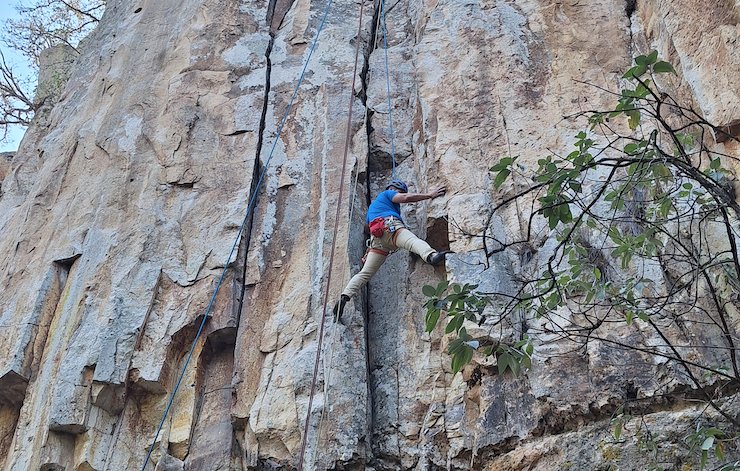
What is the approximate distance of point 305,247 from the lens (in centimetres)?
838

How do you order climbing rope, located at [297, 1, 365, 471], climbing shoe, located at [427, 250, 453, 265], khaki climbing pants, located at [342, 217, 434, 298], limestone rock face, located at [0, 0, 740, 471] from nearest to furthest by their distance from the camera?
1. limestone rock face, located at [0, 0, 740, 471]
2. climbing rope, located at [297, 1, 365, 471]
3. climbing shoe, located at [427, 250, 453, 265]
4. khaki climbing pants, located at [342, 217, 434, 298]

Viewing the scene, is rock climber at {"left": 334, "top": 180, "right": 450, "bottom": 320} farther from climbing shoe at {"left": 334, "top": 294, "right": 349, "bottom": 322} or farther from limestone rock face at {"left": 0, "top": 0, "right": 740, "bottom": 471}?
limestone rock face at {"left": 0, "top": 0, "right": 740, "bottom": 471}

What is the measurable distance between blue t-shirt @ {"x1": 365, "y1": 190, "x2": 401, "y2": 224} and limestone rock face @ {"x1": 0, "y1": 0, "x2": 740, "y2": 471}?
339 millimetres

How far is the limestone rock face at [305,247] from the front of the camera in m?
6.63

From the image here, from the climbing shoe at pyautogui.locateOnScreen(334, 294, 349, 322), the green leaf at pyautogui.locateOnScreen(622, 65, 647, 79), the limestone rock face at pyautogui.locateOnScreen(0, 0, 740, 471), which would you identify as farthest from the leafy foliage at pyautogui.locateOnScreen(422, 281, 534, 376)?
the climbing shoe at pyautogui.locateOnScreen(334, 294, 349, 322)

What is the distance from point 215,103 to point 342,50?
72.2 inches

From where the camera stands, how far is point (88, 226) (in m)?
9.12

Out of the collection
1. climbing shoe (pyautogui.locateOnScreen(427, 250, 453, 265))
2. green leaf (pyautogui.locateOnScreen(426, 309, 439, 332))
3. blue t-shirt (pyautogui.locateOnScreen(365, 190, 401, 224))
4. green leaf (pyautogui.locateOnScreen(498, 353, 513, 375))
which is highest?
green leaf (pyautogui.locateOnScreen(426, 309, 439, 332))

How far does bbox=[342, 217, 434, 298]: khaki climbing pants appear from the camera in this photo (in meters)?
7.71

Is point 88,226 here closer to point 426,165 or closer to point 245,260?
point 245,260

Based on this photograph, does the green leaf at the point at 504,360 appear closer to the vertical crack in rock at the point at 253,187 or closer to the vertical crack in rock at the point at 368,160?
the vertical crack in rock at the point at 368,160

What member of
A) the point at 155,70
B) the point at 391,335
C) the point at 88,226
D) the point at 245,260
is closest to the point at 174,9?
the point at 155,70

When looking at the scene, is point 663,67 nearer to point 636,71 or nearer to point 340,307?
point 636,71

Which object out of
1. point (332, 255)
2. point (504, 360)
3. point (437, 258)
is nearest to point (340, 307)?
point (332, 255)
